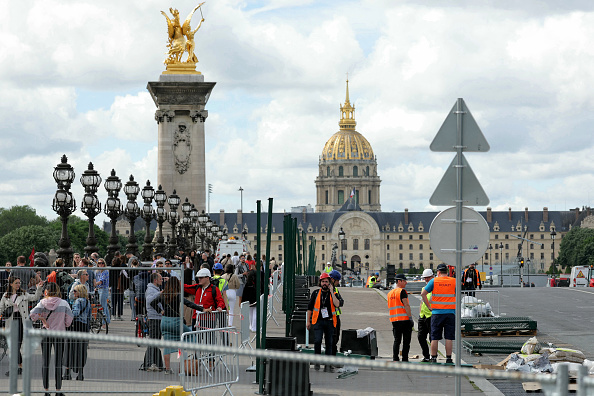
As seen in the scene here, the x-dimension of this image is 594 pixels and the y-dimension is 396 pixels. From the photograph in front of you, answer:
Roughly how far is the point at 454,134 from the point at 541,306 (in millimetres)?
24784

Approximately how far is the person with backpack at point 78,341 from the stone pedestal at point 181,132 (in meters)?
43.0

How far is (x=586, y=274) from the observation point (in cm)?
7812

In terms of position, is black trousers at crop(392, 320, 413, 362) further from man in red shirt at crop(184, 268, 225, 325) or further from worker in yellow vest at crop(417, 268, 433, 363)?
man in red shirt at crop(184, 268, 225, 325)

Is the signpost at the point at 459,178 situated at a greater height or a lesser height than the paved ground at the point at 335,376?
greater

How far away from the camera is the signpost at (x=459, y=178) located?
11352mm

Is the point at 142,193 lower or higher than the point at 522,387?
higher

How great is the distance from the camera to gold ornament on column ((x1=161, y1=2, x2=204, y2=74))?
58.9m

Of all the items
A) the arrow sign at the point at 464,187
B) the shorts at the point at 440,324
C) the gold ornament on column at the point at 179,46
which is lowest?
the shorts at the point at 440,324

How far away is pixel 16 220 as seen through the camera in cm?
14950

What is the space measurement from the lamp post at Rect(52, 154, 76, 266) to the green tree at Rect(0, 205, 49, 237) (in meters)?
125

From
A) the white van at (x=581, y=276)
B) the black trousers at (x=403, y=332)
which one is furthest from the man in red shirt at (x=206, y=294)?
the white van at (x=581, y=276)

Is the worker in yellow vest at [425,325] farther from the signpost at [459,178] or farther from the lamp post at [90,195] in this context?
the lamp post at [90,195]

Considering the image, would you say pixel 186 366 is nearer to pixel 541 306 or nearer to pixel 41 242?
pixel 541 306

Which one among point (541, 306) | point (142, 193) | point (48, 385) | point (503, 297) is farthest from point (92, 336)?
point (503, 297)
